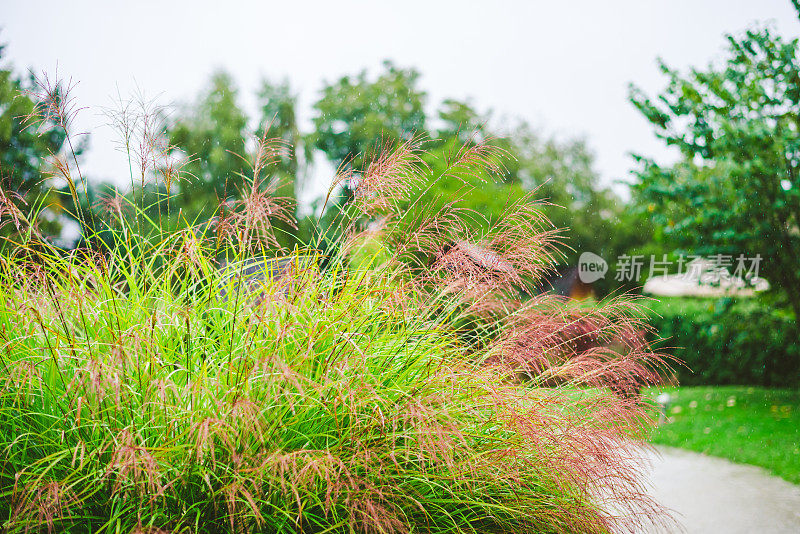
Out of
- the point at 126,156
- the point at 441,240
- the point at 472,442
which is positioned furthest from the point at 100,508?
the point at 441,240

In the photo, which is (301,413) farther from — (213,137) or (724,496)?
(213,137)

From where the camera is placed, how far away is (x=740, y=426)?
667cm

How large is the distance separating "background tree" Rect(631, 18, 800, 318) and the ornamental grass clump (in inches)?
228

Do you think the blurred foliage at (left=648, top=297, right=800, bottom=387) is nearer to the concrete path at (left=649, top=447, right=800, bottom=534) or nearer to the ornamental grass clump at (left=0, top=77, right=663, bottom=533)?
the concrete path at (left=649, top=447, right=800, bottom=534)

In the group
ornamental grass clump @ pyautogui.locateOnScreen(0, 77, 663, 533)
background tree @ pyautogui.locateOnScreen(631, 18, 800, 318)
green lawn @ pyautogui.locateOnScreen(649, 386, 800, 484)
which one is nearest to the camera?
ornamental grass clump @ pyautogui.locateOnScreen(0, 77, 663, 533)

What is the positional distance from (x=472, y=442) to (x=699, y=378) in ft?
33.9

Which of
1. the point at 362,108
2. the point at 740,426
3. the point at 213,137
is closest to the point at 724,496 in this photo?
the point at 740,426

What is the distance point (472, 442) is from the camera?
6.16 feet

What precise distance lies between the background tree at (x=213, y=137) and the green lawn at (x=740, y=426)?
11.5 metres

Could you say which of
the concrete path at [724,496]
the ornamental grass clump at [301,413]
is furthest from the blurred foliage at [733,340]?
the ornamental grass clump at [301,413]

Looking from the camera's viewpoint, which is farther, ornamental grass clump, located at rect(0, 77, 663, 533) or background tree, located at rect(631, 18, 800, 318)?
background tree, located at rect(631, 18, 800, 318)

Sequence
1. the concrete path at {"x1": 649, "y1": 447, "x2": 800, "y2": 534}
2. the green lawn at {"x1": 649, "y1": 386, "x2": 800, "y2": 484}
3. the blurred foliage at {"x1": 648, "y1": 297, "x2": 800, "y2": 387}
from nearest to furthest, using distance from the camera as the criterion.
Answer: the concrete path at {"x1": 649, "y1": 447, "x2": 800, "y2": 534}
the green lawn at {"x1": 649, "y1": 386, "x2": 800, "y2": 484}
the blurred foliage at {"x1": 648, "y1": 297, "x2": 800, "y2": 387}

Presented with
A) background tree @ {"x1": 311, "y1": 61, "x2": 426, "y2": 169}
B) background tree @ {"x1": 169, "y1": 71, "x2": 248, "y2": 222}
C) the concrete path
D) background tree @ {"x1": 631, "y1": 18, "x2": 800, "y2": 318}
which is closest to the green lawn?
the concrete path

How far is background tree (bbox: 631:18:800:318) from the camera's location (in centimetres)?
698
